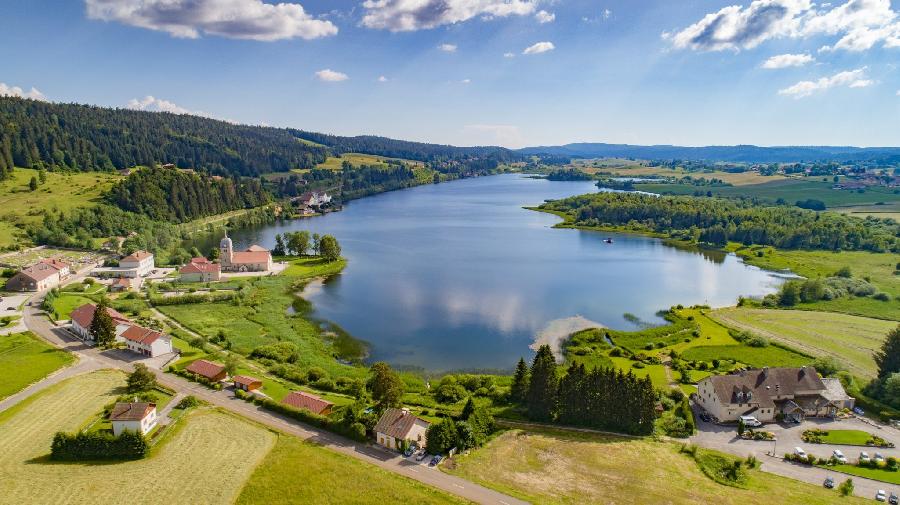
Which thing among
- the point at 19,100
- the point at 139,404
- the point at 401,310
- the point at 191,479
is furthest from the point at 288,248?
the point at 19,100

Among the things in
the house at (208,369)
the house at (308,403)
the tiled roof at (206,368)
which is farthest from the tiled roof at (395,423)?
the tiled roof at (206,368)

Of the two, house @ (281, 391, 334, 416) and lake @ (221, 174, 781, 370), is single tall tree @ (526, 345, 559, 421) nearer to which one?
lake @ (221, 174, 781, 370)

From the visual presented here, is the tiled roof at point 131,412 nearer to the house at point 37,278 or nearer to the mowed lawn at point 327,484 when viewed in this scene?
the mowed lawn at point 327,484

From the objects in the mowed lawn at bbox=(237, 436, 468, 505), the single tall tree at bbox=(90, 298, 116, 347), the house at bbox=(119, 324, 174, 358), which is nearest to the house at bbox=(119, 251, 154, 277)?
the single tall tree at bbox=(90, 298, 116, 347)

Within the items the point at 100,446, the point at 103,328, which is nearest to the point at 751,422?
the point at 100,446

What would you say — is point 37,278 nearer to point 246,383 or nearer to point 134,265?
point 134,265
